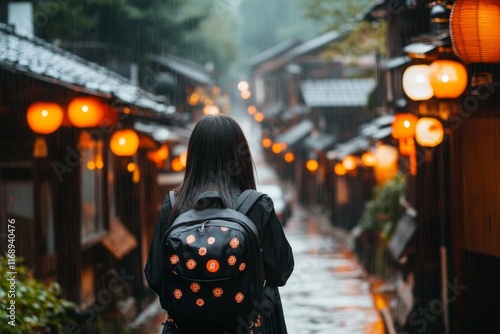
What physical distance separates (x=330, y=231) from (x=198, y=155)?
31419mm

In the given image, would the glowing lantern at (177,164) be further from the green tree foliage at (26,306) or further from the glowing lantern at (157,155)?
the green tree foliage at (26,306)

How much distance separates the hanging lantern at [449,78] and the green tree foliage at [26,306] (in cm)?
542

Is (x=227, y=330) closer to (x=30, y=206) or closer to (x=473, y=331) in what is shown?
(x=473, y=331)

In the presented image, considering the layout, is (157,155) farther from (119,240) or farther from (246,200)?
(246,200)

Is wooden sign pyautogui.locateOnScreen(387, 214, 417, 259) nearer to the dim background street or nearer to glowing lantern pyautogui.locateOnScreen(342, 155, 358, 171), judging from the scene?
the dim background street

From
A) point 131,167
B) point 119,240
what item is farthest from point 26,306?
point 131,167

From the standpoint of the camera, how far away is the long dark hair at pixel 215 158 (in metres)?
4.55

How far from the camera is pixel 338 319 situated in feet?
52.8

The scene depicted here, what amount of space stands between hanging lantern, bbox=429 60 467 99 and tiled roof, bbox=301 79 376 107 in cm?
2717

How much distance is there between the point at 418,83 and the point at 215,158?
5893 millimetres

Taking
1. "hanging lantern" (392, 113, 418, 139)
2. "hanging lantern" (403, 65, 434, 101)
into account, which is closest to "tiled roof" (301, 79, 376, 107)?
"hanging lantern" (392, 113, 418, 139)

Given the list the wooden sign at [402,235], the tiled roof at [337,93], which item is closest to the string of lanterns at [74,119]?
the wooden sign at [402,235]

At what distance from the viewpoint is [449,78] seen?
8.96 metres

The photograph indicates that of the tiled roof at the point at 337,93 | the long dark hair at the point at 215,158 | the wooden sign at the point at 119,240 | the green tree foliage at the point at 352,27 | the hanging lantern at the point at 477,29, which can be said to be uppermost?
the green tree foliage at the point at 352,27
